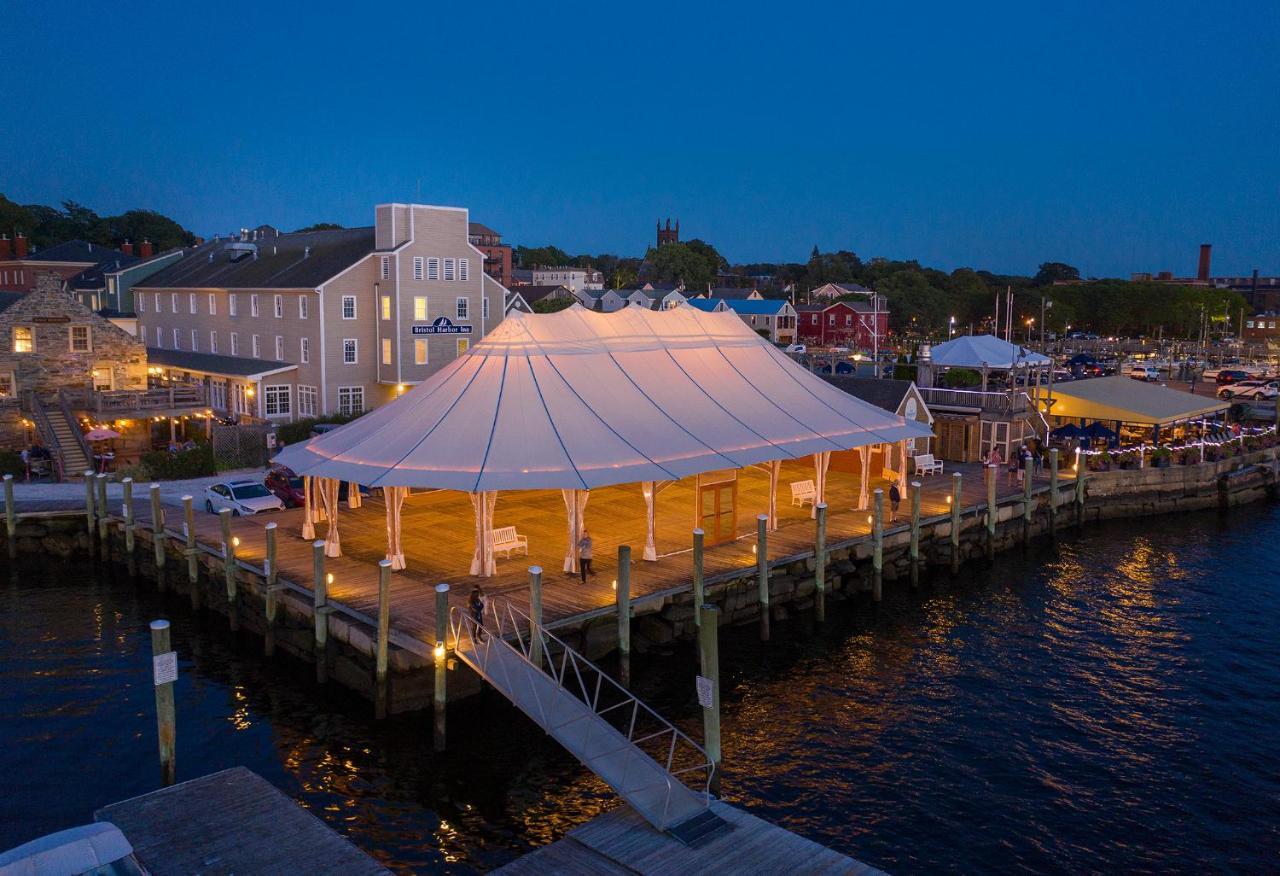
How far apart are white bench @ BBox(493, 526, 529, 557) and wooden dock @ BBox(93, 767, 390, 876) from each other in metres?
8.18

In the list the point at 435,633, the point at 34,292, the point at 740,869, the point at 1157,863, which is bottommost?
the point at 1157,863

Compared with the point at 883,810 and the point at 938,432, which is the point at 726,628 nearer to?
the point at 883,810

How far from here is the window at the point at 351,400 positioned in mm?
40594

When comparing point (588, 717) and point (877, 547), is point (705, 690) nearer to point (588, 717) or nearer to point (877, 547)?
point (588, 717)

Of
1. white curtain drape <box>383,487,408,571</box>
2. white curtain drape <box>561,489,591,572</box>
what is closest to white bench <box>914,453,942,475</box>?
white curtain drape <box>561,489,591,572</box>

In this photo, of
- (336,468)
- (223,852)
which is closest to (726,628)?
(336,468)

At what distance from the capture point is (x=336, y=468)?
67.8 ft

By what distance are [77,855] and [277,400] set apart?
3349 centimetres

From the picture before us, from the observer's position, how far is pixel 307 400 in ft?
135

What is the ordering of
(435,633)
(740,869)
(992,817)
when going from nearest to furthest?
1. (740,869)
2. (992,817)
3. (435,633)

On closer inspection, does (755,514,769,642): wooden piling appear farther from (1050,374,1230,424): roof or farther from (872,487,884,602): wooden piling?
(1050,374,1230,424): roof

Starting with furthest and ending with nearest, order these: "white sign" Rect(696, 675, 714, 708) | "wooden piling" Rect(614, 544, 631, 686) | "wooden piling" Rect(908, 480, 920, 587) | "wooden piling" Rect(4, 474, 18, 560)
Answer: "wooden piling" Rect(4, 474, 18, 560), "wooden piling" Rect(908, 480, 920, 587), "wooden piling" Rect(614, 544, 631, 686), "white sign" Rect(696, 675, 714, 708)

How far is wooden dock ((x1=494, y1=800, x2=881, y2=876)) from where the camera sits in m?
11.3

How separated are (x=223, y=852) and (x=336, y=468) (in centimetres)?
1015
